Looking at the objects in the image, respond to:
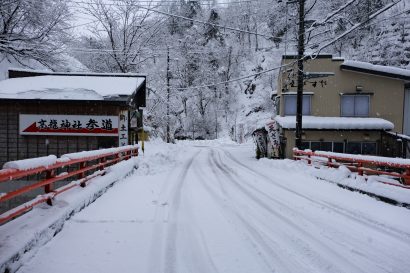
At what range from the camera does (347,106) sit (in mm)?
25141

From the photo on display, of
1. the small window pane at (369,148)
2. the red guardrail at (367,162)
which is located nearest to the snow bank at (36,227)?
the red guardrail at (367,162)

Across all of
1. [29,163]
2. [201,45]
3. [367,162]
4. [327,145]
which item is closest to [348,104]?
[327,145]

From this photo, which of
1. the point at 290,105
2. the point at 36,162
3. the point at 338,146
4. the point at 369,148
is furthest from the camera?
the point at 290,105

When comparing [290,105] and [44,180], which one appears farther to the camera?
[290,105]

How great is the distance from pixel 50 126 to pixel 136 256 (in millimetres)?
13888

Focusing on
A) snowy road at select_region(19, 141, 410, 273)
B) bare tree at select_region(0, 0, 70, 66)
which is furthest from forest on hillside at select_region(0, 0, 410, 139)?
snowy road at select_region(19, 141, 410, 273)

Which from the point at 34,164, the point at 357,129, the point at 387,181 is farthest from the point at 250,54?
the point at 34,164

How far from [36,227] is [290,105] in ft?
74.8

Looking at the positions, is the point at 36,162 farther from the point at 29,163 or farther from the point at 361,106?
the point at 361,106

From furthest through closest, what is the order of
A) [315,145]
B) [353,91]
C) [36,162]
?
[353,91] < [315,145] < [36,162]

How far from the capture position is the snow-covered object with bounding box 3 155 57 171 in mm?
4723

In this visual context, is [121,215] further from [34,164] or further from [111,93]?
[111,93]

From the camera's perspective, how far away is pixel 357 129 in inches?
920

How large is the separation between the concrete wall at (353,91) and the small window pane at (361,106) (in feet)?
1.03
